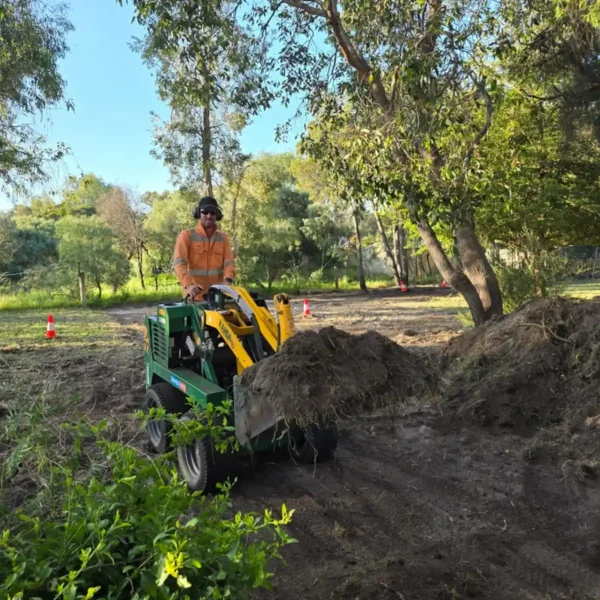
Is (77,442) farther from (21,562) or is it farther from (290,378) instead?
(290,378)

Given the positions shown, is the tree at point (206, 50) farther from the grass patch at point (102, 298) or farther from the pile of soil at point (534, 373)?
the grass patch at point (102, 298)

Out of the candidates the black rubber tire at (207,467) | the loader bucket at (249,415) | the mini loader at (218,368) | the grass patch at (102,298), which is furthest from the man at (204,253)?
the grass patch at (102,298)

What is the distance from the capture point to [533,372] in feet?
20.7

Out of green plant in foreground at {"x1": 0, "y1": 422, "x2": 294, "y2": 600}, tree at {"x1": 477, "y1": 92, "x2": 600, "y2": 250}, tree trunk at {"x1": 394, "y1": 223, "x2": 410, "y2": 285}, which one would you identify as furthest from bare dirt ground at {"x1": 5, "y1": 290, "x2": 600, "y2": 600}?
tree trunk at {"x1": 394, "y1": 223, "x2": 410, "y2": 285}

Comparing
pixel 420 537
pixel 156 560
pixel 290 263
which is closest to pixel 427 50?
pixel 420 537

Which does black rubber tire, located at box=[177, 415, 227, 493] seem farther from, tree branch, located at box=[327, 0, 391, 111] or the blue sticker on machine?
tree branch, located at box=[327, 0, 391, 111]

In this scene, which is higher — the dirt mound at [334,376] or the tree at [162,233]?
the tree at [162,233]

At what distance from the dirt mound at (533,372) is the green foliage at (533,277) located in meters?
2.47

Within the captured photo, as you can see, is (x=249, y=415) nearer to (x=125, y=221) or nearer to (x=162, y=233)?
(x=125, y=221)

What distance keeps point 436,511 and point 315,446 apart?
1.11 m

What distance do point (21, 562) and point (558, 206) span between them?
15.8 m

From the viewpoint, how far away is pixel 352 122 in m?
8.12

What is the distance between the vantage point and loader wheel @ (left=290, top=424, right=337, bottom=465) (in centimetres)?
457

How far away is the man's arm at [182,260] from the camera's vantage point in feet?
17.0
